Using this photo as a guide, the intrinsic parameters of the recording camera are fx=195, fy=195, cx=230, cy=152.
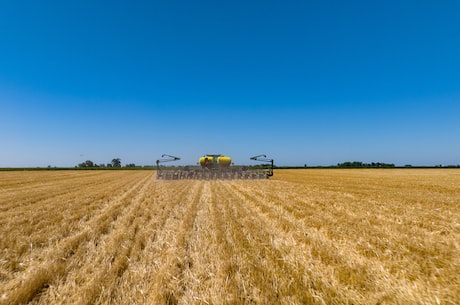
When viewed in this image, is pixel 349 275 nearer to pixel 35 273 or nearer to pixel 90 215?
pixel 35 273

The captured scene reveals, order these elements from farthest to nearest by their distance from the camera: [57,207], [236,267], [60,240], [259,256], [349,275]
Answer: [57,207]
[60,240]
[259,256]
[236,267]
[349,275]

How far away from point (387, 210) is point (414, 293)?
5170 mm

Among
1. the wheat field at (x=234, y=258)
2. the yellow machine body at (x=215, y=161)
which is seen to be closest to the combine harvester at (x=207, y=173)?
the yellow machine body at (x=215, y=161)

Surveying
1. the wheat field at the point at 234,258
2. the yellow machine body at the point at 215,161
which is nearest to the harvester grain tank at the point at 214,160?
the yellow machine body at the point at 215,161

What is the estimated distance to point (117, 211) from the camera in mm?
6918

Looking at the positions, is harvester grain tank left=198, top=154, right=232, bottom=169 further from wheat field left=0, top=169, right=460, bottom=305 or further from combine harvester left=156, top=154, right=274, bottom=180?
wheat field left=0, top=169, right=460, bottom=305

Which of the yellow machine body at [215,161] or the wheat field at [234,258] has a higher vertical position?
the yellow machine body at [215,161]

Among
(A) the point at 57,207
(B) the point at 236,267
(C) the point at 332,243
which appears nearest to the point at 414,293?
(C) the point at 332,243

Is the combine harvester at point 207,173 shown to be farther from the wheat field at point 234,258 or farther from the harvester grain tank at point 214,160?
the wheat field at point 234,258

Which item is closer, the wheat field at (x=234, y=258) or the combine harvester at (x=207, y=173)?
the wheat field at (x=234, y=258)

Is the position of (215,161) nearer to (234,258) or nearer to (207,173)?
(207,173)

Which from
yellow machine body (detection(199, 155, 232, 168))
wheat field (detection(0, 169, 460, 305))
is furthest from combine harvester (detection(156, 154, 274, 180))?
wheat field (detection(0, 169, 460, 305))

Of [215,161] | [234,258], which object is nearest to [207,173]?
[215,161]

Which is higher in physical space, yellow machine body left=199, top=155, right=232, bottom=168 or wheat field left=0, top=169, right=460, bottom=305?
yellow machine body left=199, top=155, right=232, bottom=168
